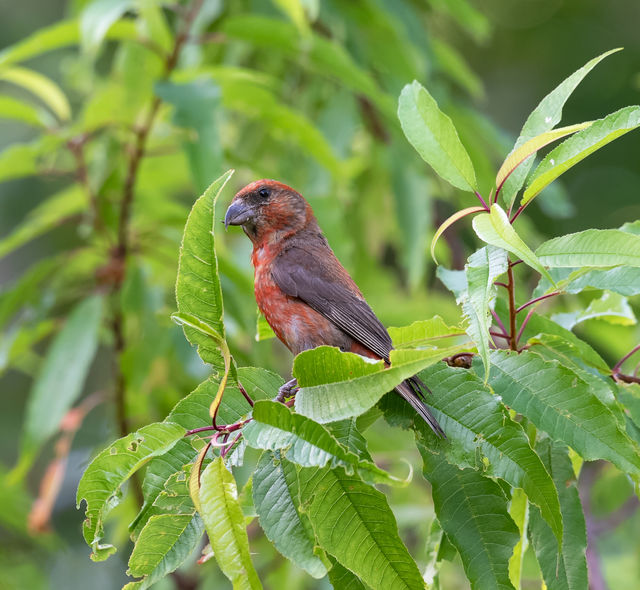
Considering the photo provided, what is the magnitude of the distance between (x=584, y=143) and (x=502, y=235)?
0.86 feet

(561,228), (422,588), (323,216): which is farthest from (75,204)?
(561,228)

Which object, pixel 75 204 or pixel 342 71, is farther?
pixel 75 204

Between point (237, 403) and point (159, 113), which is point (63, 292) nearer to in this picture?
point (159, 113)

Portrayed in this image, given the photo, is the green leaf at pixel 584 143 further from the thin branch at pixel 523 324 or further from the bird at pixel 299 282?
the bird at pixel 299 282

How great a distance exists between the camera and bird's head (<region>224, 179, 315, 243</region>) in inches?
117

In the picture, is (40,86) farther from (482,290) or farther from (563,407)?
(563,407)

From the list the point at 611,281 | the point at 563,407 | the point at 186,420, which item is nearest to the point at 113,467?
the point at 186,420

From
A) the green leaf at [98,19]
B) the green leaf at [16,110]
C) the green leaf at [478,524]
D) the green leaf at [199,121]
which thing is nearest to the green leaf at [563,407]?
the green leaf at [478,524]

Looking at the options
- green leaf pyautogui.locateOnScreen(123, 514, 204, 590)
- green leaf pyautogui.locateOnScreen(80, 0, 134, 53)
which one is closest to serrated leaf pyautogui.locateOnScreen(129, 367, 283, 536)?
green leaf pyautogui.locateOnScreen(123, 514, 204, 590)

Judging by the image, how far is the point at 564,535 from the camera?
5.61ft

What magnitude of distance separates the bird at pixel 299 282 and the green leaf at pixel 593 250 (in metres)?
0.67

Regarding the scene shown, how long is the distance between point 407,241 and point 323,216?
1.64 feet

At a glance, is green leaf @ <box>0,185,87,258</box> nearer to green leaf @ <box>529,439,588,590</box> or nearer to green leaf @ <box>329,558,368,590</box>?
green leaf @ <box>329,558,368,590</box>

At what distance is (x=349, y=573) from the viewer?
5.40ft
